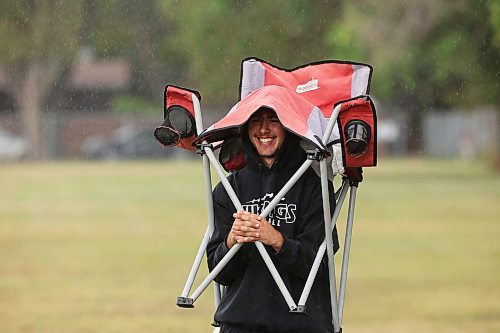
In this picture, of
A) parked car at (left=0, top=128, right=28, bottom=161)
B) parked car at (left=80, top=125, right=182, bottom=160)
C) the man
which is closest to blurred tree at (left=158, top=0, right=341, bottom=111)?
parked car at (left=80, top=125, right=182, bottom=160)

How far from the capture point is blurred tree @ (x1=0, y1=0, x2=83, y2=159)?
132 feet

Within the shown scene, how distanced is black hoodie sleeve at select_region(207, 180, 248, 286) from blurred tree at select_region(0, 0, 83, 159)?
2735cm

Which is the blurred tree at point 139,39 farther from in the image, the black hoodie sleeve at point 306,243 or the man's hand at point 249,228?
the man's hand at point 249,228

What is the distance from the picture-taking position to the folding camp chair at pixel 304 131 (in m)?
4.71

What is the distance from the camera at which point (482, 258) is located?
18.4 meters

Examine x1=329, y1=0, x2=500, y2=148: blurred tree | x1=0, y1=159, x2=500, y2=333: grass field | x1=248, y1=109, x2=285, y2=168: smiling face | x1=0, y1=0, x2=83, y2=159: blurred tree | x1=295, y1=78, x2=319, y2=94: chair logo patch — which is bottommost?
x1=0, y1=159, x2=500, y2=333: grass field

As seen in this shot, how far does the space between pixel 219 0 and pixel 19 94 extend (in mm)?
22684

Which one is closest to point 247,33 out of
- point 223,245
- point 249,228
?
point 223,245

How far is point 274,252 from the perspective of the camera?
477 cm

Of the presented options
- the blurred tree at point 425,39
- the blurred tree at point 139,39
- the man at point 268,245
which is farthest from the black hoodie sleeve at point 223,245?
the blurred tree at point 139,39

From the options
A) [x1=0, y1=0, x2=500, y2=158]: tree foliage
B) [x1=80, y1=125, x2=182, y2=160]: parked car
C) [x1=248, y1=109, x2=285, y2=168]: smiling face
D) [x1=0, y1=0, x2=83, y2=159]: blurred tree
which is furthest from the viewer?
[x1=80, y1=125, x2=182, y2=160]: parked car

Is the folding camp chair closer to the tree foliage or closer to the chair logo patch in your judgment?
the chair logo patch

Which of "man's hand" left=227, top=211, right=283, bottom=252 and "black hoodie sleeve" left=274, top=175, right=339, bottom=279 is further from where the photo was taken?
"black hoodie sleeve" left=274, top=175, right=339, bottom=279

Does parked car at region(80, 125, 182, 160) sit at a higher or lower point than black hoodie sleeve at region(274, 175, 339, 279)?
higher
